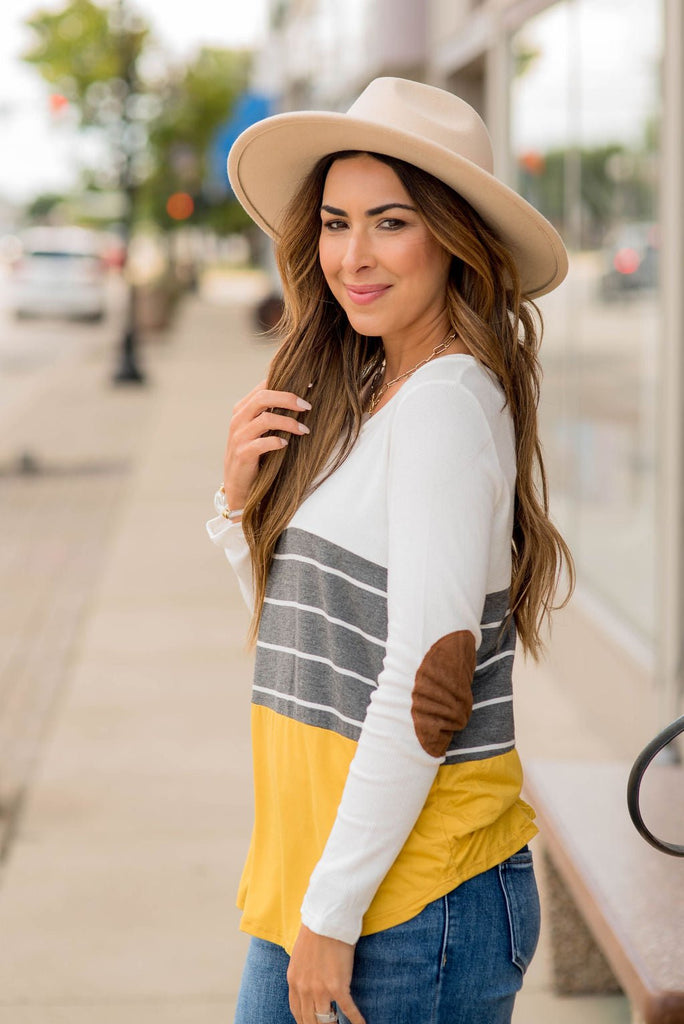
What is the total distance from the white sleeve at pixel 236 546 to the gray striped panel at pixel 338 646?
173 millimetres

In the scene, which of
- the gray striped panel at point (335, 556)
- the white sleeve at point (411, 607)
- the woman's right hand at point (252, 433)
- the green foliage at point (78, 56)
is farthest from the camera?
the green foliage at point (78, 56)

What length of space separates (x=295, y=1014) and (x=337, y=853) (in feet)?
0.85

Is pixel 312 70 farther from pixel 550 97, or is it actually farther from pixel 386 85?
pixel 386 85

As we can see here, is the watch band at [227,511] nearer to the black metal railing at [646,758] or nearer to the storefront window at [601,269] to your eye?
the black metal railing at [646,758]

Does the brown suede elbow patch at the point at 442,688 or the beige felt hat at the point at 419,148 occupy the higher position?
the beige felt hat at the point at 419,148

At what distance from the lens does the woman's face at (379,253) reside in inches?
71.9

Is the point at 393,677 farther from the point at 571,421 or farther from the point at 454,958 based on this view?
the point at 571,421

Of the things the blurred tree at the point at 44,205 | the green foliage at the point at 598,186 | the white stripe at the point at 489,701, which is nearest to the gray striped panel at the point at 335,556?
the white stripe at the point at 489,701

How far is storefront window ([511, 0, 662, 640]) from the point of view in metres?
5.27

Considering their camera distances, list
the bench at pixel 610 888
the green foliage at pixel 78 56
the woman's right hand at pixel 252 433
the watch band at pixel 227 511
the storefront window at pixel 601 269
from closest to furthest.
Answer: the woman's right hand at pixel 252 433 → the watch band at pixel 227 511 → the bench at pixel 610 888 → the storefront window at pixel 601 269 → the green foliage at pixel 78 56

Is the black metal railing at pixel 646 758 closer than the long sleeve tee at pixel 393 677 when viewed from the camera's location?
No

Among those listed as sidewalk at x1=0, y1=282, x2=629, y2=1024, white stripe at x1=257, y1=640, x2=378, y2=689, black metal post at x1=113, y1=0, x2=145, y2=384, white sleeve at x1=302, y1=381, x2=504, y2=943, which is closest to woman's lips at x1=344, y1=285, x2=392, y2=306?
white sleeve at x1=302, y1=381, x2=504, y2=943

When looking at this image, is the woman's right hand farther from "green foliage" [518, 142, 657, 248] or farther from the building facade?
"green foliage" [518, 142, 657, 248]

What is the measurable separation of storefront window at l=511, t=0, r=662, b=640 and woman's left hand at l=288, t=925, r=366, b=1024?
3.50 meters
